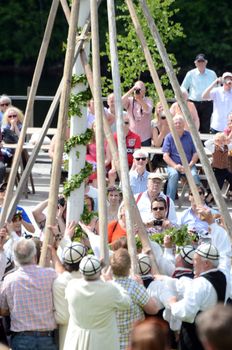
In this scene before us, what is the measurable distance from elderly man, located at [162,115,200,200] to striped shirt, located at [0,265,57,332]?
21.9ft

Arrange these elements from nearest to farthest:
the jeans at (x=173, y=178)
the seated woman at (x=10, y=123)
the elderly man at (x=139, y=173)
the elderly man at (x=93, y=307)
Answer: the elderly man at (x=93, y=307) → the elderly man at (x=139, y=173) → the jeans at (x=173, y=178) → the seated woman at (x=10, y=123)

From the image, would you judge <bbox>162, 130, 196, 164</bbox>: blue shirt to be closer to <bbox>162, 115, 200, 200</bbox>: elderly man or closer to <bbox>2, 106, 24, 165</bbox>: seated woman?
<bbox>162, 115, 200, 200</bbox>: elderly man

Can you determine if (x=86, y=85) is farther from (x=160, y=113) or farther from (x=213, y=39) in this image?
→ (x=213, y=39)

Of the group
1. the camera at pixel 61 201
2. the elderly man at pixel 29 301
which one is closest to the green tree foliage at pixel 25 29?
the camera at pixel 61 201

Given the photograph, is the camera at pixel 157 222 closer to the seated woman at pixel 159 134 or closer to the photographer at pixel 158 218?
the photographer at pixel 158 218

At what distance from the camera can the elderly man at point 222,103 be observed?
18.1 meters

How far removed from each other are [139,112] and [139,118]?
86mm

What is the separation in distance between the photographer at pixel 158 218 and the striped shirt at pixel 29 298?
2942 millimetres

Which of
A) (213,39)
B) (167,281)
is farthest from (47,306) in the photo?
(213,39)

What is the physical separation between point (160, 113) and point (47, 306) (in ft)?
27.8

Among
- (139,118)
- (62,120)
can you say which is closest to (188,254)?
(62,120)

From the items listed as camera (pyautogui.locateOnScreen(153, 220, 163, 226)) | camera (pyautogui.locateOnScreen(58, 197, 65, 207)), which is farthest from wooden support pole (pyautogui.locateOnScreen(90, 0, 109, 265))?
camera (pyautogui.locateOnScreen(153, 220, 163, 226))

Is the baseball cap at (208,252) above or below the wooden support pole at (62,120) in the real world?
below

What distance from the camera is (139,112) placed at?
17.2m
